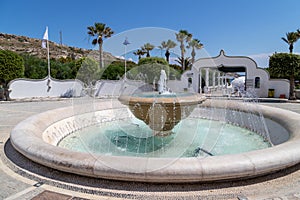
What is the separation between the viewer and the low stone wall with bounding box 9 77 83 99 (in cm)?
1912

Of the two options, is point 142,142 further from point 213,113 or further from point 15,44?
point 15,44

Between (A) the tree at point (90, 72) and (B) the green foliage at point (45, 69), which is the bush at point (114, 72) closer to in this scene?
(A) the tree at point (90, 72)

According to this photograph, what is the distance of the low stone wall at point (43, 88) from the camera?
19125mm

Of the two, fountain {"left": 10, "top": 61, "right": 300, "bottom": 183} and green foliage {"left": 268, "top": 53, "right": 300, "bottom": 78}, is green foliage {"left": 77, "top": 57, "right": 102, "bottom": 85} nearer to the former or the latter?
fountain {"left": 10, "top": 61, "right": 300, "bottom": 183}

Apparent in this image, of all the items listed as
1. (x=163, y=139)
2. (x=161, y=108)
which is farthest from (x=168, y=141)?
(x=161, y=108)

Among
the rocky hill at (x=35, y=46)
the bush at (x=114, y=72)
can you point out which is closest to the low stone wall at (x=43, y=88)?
the bush at (x=114, y=72)

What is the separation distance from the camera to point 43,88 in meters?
21.2

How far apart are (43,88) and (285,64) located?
74.3ft

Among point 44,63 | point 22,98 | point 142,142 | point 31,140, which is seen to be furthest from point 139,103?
point 44,63

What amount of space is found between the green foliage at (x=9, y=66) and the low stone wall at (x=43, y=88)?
110 centimetres

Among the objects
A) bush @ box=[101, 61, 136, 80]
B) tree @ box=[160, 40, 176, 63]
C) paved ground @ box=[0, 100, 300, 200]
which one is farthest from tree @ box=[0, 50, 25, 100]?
paved ground @ box=[0, 100, 300, 200]

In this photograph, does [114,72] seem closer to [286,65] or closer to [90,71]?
[90,71]

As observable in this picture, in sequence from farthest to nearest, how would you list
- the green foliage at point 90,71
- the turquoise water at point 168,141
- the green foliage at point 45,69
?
the green foliage at point 45,69 < the green foliage at point 90,71 < the turquoise water at point 168,141

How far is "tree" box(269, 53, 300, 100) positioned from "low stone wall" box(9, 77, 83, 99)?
768 inches
